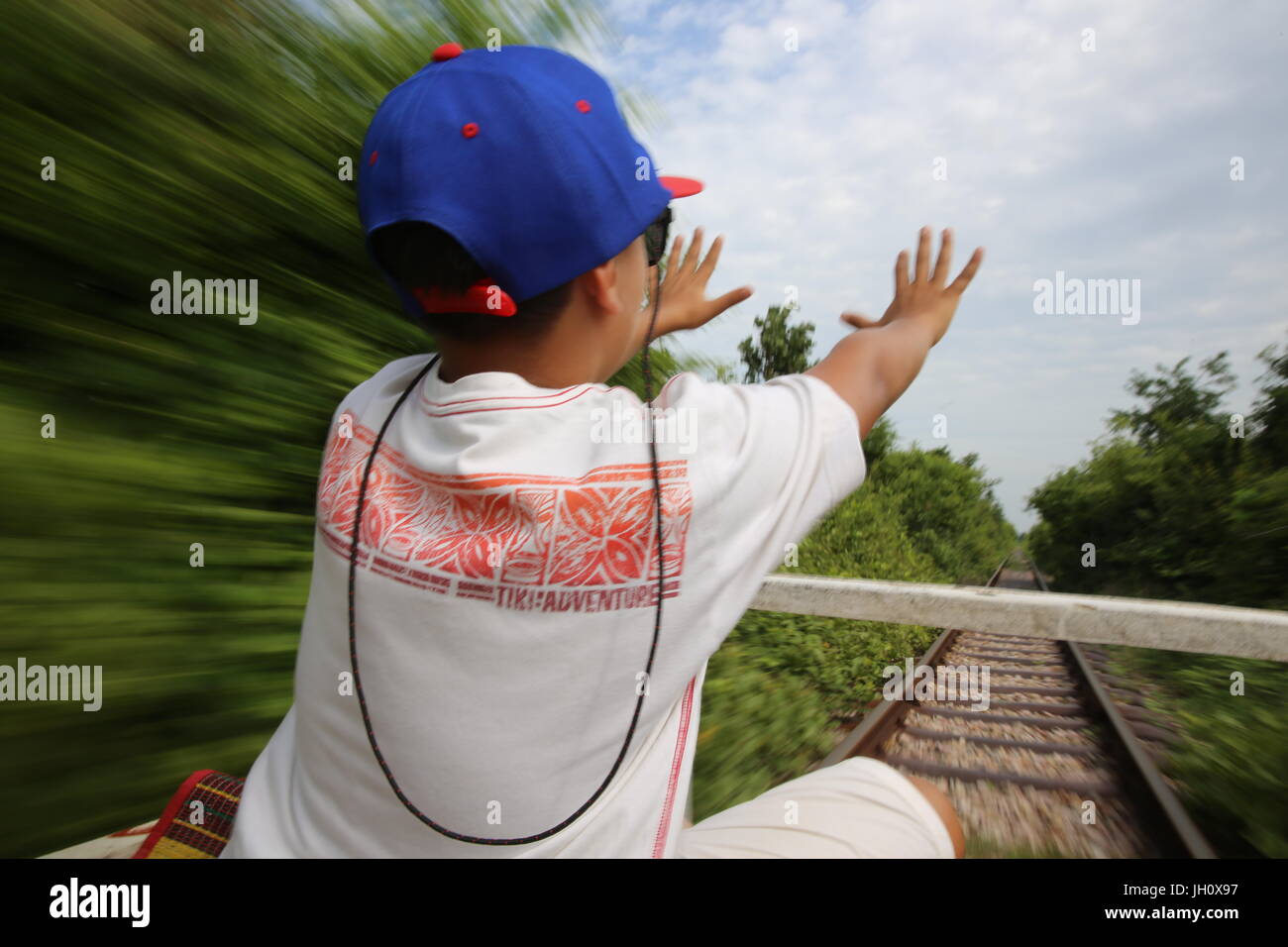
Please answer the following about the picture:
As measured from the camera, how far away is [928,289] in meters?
1.13

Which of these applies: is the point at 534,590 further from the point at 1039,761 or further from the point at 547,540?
the point at 1039,761

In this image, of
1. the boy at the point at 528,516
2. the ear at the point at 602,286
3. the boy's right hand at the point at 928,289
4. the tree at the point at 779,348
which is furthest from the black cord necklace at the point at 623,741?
the tree at the point at 779,348

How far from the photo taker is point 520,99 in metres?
0.91

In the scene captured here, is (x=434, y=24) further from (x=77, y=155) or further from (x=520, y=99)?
(x=520, y=99)

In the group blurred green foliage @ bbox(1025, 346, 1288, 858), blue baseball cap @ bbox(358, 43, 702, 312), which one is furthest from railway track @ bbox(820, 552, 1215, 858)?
blue baseball cap @ bbox(358, 43, 702, 312)

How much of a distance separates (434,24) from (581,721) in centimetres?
244

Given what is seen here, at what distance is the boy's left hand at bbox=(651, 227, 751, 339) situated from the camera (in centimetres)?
139

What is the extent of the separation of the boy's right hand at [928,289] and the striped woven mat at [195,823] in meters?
1.31

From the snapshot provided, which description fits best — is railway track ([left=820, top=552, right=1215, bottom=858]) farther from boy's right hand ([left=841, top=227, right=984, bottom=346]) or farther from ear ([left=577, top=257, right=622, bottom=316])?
ear ([left=577, top=257, right=622, bottom=316])

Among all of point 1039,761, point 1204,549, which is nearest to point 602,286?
point 1039,761

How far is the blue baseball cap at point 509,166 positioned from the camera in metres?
0.90

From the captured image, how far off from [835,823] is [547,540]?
2.04 feet

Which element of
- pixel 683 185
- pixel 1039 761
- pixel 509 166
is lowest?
pixel 1039 761
